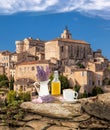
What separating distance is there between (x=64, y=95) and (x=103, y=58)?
200 ft

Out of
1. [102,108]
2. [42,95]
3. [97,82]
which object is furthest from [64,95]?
[97,82]

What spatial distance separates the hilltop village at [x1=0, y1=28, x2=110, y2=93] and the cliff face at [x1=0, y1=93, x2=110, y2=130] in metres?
47.0

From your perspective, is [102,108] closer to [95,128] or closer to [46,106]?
Result: [95,128]

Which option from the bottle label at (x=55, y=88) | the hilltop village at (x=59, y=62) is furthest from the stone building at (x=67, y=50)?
the bottle label at (x=55, y=88)

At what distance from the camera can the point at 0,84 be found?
58.8m

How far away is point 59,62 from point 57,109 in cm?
5615

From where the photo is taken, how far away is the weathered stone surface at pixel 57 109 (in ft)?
21.7

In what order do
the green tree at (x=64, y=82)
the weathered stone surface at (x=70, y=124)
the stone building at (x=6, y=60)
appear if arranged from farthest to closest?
1. the stone building at (x=6, y=60)
2. the green tree at (x=64, y=82)
3. the weathered stone surface at (x=70, y=124)

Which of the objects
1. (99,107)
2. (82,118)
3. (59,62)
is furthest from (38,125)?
(59,62)

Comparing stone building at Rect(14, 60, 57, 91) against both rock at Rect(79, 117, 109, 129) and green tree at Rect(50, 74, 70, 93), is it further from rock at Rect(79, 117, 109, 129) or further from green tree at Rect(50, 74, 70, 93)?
rock at Rect(79, 117, 109, 129)

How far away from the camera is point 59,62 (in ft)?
206

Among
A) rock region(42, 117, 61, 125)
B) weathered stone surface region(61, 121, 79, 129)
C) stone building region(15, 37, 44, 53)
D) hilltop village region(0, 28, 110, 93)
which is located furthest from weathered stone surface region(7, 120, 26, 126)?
stone building region(15, 37, 44, 53)

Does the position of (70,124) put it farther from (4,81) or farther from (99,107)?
(4,81)

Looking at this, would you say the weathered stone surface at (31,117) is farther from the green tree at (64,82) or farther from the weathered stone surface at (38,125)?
the green tree at (64,82)
